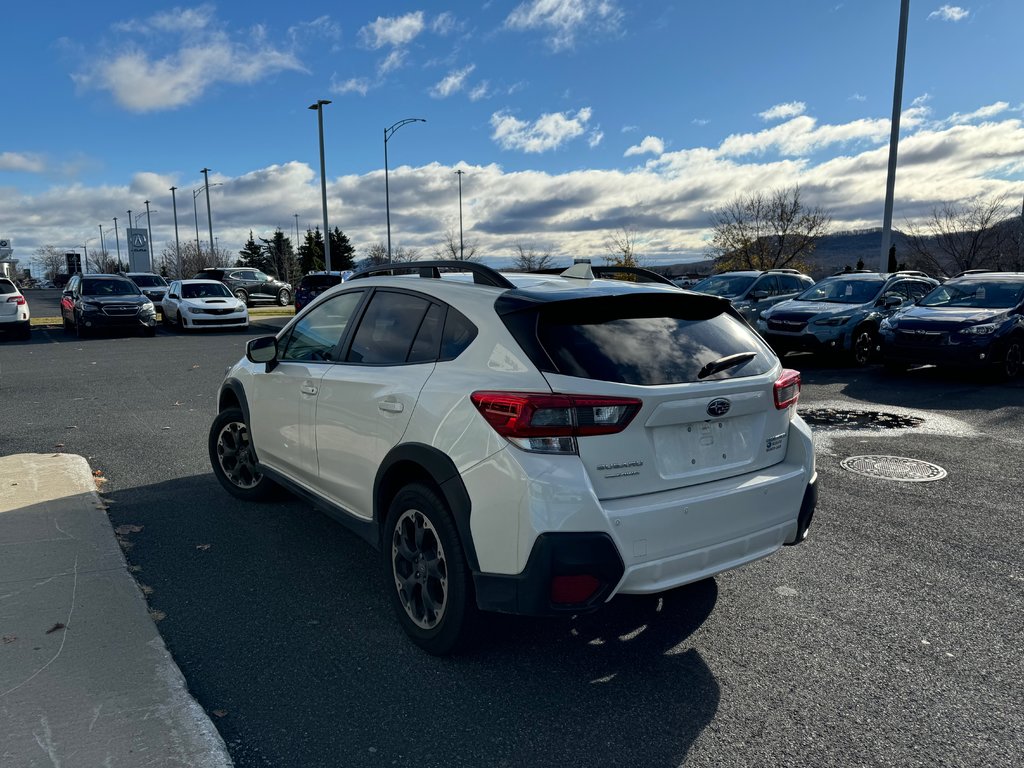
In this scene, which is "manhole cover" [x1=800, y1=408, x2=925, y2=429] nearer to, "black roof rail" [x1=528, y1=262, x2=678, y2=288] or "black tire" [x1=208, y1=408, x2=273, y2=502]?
"black roof rail" [x1=528, y1=262, x2=678, y2=288]

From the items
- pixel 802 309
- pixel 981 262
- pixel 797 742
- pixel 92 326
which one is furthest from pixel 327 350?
pixel 981 262

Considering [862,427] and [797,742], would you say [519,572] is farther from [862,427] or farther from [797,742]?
[862,427]

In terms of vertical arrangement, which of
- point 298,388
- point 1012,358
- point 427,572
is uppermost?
point 298,388

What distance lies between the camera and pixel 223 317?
22203 mm

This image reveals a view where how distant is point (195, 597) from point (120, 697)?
992 mm

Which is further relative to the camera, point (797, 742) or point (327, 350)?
point (327, 350)

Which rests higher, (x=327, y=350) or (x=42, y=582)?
(x=327, y=350)

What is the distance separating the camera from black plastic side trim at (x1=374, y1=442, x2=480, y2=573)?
3.04 m

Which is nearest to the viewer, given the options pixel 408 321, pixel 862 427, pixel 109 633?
pixel 109 633

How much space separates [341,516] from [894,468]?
16.0 ft

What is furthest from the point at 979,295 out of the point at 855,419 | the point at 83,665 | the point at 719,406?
the point at 83,665

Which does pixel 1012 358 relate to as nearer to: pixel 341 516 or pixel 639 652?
pixel 639 652

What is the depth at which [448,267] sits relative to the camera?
384 cm

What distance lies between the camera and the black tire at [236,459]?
5.46 metres
